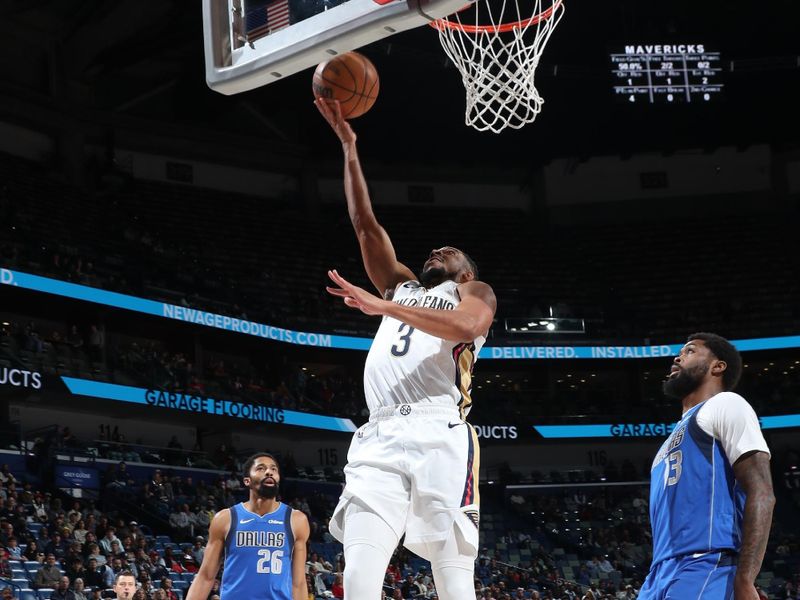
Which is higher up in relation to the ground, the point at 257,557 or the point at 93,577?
the point at 257,557

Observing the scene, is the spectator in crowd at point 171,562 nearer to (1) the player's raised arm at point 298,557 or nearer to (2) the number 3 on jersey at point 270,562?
(1) the player's raised arm at point 298,557

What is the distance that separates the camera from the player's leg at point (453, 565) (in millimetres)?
3656

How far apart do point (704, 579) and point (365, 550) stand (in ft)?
3.72

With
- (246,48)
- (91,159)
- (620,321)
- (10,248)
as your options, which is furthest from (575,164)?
(246,48)

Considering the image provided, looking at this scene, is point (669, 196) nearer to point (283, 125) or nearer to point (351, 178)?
point (283, 125)

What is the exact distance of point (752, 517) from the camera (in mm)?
3100

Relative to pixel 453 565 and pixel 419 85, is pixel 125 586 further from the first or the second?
pixel 419 85

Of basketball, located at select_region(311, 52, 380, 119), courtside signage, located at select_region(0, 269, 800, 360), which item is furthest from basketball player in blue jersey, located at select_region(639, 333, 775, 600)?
courtside signage, located at select_region(0, 269, 800, 360)

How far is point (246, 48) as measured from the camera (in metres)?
4.90

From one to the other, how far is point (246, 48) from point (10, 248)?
15004mm

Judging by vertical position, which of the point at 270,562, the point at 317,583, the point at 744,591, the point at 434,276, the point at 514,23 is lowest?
the point at 317,583

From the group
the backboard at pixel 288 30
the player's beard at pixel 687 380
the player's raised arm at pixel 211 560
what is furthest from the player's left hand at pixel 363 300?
the player's raised arm at pixel 211 560

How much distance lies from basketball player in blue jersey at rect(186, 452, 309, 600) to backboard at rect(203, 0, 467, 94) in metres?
2.24

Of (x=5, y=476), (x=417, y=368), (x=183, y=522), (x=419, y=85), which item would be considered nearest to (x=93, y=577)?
(x=5, y=476)
